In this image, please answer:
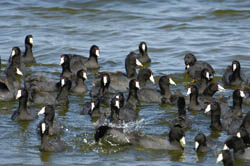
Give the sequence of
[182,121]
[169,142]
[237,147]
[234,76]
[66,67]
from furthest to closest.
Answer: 1. [66,67]
2. [234,76]
3. [182,121]
4. [169,142]
5. [237,147]

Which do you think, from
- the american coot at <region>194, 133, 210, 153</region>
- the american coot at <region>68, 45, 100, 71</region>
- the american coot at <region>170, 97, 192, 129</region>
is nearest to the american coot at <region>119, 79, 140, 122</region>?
the american coot at <region>170, 97, 192, 129</region>

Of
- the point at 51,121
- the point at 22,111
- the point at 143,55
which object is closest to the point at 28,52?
the point at 143,55

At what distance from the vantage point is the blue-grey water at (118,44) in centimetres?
1000

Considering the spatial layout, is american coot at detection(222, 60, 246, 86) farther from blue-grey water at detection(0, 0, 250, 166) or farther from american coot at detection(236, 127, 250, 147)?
american coot at detection(236, 127, 250, 147)

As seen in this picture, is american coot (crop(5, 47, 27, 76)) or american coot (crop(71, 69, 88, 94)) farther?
american coot (crop(5, 47, 27, 76))

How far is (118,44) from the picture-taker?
1862 centimetres

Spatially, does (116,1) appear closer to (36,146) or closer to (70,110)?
(70,110)

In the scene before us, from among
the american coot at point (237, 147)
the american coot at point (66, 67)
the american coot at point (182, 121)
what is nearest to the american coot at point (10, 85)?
the american coot at point (66, 67)

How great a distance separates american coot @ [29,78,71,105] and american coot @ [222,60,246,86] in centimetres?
382

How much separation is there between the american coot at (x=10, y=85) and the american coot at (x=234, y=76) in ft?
15.5

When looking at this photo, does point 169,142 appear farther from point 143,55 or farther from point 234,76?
point 143,55

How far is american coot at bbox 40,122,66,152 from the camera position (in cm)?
993

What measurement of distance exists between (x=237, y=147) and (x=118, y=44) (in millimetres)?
9428

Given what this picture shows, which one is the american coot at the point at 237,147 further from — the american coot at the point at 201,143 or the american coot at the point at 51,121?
the american coot at the point at 51,121
